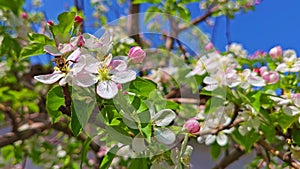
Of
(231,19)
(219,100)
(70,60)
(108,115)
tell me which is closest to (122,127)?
(108,115)

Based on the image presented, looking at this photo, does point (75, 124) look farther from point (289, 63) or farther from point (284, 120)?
point (289, 63)

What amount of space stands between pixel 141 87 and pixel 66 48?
0.14 metres

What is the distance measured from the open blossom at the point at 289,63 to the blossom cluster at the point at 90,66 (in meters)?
0.55

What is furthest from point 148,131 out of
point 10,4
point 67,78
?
point 10,4

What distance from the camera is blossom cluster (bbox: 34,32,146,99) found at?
618 millimetres

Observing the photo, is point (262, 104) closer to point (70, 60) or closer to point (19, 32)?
point (70, 60)

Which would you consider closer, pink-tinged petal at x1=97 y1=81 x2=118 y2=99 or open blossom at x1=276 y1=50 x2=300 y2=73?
pink-tinged petal at x1=97 y1=81 x2=118 y2=99

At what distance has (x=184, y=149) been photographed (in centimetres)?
71

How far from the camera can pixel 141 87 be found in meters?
0.69

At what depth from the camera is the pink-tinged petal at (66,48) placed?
0.64 metres

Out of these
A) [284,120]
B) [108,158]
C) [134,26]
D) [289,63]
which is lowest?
[108,158]

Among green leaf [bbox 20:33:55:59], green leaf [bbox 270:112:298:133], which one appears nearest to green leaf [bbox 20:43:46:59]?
green leaf [bbox 20:33:55:59]

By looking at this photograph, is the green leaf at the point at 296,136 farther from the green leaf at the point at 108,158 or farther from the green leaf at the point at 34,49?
the green leaf at the point at 34,49

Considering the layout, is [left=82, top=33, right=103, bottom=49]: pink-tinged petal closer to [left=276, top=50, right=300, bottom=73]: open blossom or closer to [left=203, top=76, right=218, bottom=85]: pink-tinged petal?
[left=203, top=76, right=218, bottom=85]: pink-tinged petal
